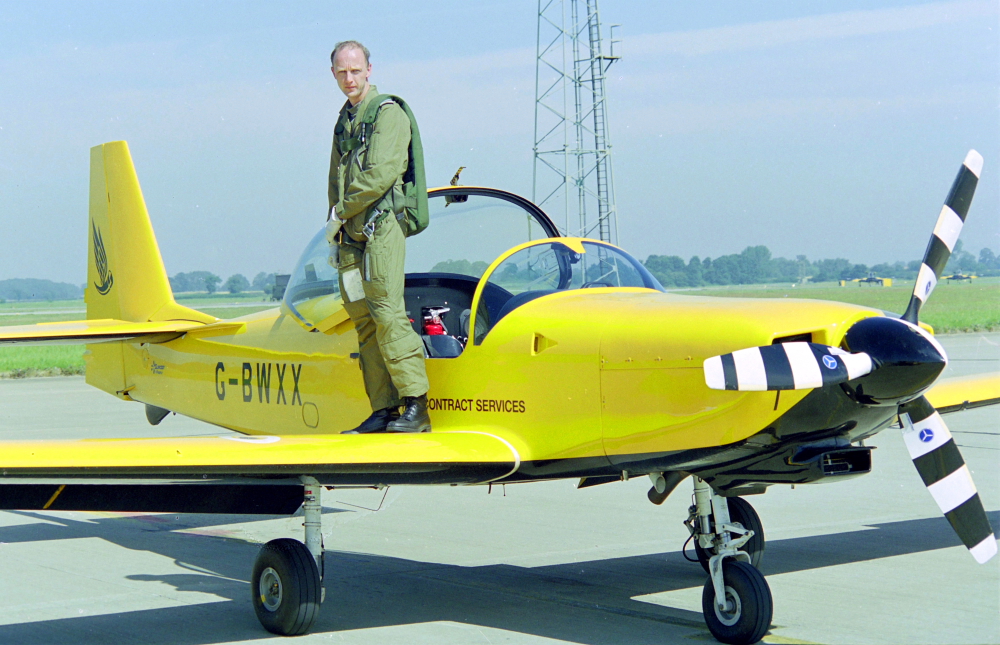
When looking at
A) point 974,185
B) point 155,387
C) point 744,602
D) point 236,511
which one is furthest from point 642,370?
point 155,387

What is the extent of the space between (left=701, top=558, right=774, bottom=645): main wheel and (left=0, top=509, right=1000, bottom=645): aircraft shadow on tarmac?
236mm

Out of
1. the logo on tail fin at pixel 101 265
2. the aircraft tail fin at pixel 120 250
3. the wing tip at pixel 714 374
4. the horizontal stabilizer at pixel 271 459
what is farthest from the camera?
the logo on tail fin at pixel 101 265

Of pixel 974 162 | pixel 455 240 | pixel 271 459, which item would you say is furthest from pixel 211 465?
pixel 974 162

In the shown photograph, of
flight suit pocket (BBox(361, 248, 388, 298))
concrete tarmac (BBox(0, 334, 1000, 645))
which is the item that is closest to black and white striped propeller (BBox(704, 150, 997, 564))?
concrete tarmac (BBox(0, 334, 1000, 645))

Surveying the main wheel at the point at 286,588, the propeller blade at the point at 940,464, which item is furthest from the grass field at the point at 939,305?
the main wheel at the point at 286,588

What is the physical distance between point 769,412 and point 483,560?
3.04 meters

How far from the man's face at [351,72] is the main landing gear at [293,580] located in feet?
7.00

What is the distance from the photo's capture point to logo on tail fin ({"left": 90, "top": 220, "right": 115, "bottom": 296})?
945cm

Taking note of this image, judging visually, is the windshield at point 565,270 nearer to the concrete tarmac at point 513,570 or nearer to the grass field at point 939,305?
the concrete tarmac at point 513,570

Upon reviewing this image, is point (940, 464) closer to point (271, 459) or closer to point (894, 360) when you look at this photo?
point (894, 360)

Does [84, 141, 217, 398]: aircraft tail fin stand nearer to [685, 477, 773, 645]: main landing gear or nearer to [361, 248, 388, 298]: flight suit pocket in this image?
[361, 248, 388, 298]: flight suit pocket

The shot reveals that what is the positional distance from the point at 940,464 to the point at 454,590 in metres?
2.85

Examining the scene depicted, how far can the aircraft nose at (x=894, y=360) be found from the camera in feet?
14.3

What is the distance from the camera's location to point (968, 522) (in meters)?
5.05
